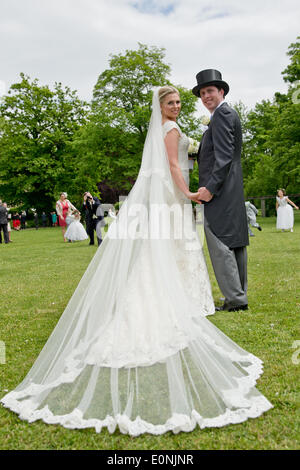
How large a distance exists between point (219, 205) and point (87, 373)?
117 inches

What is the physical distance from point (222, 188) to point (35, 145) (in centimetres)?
4385

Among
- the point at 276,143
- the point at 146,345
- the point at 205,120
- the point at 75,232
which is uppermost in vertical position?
the point at 276,143

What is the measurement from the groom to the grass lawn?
1.81 feet

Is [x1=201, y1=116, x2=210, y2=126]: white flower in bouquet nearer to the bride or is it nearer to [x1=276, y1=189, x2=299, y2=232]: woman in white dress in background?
the bride

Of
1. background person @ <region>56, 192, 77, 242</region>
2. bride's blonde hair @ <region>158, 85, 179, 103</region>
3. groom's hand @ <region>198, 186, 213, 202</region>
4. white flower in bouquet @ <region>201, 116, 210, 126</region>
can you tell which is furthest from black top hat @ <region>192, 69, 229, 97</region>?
background person @ <region>56, 192, 77, 242</region>

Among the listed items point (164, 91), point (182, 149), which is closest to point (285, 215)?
point (182, 149)

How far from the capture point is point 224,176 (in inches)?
210

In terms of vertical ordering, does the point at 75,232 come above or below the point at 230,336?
below

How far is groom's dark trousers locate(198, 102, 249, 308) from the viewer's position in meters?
5.30

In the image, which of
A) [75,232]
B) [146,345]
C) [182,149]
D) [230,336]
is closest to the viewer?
[146,345]

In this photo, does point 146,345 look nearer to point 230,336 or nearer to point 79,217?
point 230,336

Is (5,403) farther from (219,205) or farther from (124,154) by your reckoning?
(124,154)

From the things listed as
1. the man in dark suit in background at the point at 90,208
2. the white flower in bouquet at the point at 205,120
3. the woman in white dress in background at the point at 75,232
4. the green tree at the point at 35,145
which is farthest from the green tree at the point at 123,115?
the white flower in bouquet at the point at 205,120

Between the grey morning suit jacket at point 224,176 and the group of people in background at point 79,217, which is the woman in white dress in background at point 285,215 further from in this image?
the grey morning suit jacket at point 224,176
